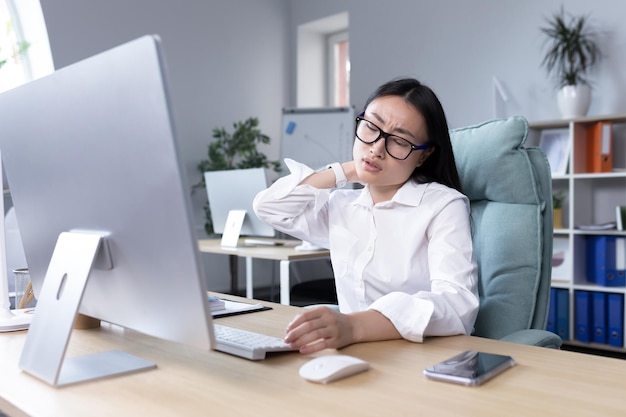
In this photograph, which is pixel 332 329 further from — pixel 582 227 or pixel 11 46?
pixel 11 46

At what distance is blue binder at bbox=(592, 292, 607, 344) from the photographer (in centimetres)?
339

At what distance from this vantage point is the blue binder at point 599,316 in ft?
11.1

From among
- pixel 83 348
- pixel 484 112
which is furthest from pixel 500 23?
pixel 83 348

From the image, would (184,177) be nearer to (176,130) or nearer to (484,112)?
(176,130)

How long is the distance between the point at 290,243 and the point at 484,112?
6.09ft

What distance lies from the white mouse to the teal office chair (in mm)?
688

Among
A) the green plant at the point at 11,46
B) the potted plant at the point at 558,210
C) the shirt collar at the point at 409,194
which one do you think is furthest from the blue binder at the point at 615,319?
the green plant at the point at 11,46

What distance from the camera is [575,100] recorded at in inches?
139

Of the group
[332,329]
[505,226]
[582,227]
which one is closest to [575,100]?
[582,227]

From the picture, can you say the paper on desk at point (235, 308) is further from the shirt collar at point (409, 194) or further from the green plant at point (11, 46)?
the green plant at point (11, 46)

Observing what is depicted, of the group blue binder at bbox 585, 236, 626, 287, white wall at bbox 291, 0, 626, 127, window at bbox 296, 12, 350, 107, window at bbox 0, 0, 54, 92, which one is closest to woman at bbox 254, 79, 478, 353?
blue binder at bbox 585, 236, 626, 287

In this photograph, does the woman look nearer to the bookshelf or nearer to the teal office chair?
the teal office chair

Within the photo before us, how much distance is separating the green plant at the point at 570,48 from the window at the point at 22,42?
336 centimetres

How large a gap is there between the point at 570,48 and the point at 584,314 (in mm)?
1605
